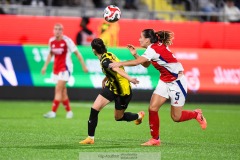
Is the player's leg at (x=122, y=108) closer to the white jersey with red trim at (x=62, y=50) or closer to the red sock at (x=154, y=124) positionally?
the red sock at (x=154, y=124)

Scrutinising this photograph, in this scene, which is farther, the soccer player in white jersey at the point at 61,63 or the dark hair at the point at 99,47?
the soccer player in white jersey at the point at 61,63

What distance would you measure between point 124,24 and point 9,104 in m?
5.46

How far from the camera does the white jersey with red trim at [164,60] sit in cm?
1335

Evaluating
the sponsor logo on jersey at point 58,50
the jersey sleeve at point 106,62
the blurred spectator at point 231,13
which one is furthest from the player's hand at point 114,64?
the blurred spectator at point 231,13

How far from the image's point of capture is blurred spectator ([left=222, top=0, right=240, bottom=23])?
28562 mm

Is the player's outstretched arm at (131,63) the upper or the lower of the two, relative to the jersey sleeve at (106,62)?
upper

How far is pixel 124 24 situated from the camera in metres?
26.3

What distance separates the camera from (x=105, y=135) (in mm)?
15375

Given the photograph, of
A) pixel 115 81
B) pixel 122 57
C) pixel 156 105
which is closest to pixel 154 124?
pixel 156 105

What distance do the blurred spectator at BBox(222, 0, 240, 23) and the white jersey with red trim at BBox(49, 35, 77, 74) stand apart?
1031cm

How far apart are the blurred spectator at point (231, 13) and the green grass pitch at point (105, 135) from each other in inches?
261

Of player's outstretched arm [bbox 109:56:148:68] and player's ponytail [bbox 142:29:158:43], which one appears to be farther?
player's ponytail [bbox 142:29:158:43]

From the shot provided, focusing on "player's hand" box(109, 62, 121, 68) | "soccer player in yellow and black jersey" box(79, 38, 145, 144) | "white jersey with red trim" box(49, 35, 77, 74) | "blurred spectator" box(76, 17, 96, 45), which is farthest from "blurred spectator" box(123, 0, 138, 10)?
"player's hand" box(109, 62, 121, 68)

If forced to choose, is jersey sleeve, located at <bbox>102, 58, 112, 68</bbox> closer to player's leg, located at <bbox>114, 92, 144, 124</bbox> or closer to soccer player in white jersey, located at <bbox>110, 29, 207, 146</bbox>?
soccer player in white jersey, located at <bbox>110, 29, 207, 146</bbox>
